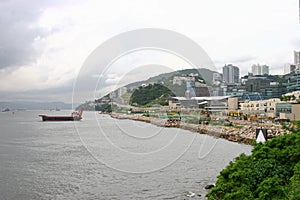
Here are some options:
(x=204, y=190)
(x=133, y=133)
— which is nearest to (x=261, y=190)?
(x=204, y=190)

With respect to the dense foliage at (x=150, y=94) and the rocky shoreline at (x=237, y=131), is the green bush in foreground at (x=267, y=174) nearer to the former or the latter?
the dense foliage at (x=150, y=94)

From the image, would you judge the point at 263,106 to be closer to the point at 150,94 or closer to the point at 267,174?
the point at 150,94

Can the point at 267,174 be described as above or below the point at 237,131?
above

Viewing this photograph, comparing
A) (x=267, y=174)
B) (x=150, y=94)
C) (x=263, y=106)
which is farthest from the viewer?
(x=263, y=106)

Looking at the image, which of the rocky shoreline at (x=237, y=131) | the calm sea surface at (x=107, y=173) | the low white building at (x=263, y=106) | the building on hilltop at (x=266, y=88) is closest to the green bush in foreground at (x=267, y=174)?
the calm sea surface at (x=107, y=173)

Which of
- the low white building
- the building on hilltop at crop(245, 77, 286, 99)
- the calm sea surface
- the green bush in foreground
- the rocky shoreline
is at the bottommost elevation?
the calm sea surface

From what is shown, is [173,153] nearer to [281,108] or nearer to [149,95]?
[149,95]

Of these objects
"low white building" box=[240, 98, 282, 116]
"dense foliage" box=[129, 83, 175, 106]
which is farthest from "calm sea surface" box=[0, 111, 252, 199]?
"low white building" box=[240, 98, 282, 116]

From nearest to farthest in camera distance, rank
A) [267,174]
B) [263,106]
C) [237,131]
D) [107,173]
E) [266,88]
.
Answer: [267,174], [107,173], [237,131], [263,106], [266,88]

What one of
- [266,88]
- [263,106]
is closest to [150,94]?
[263,106]

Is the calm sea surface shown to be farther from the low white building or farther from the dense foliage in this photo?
the low white building
